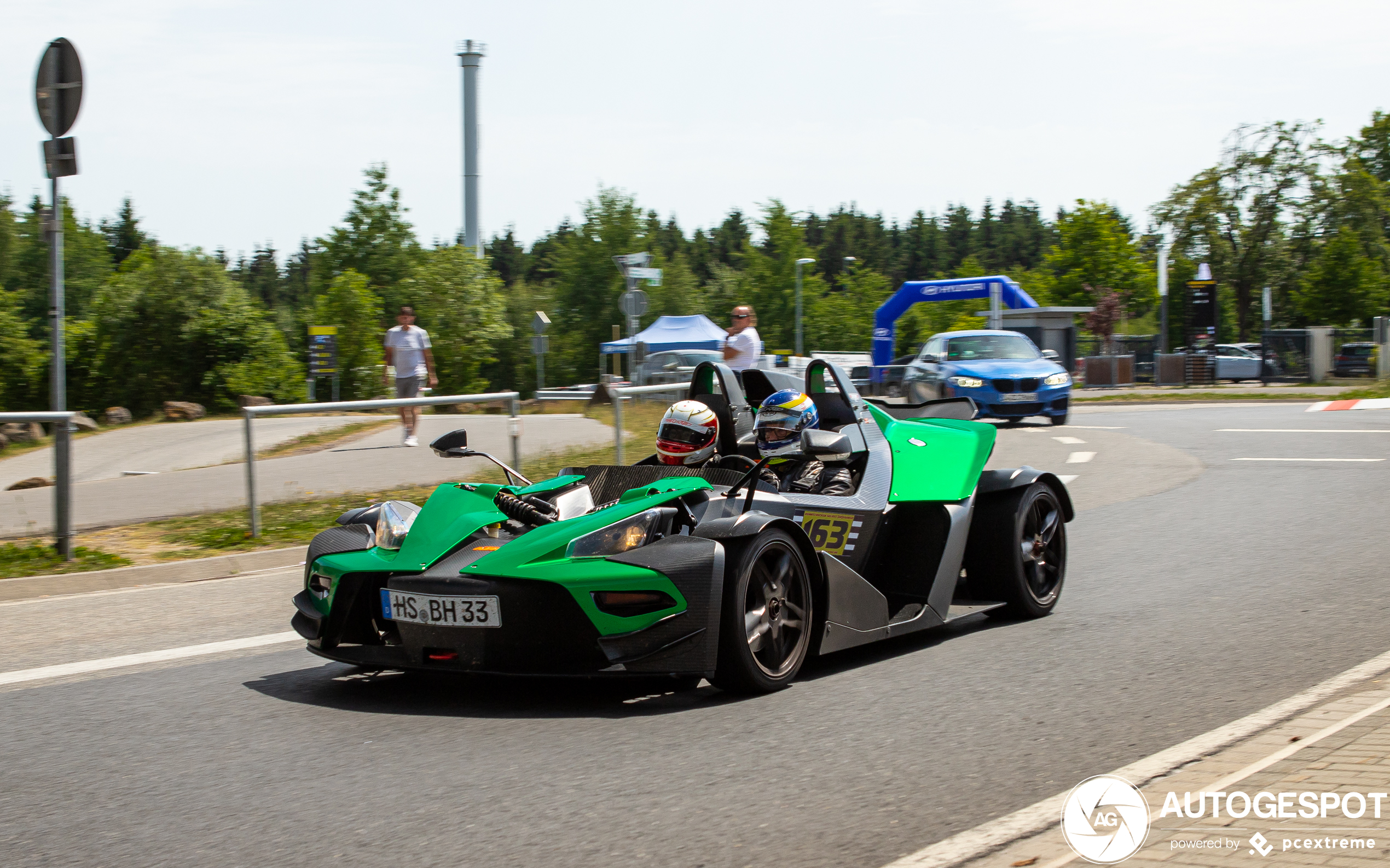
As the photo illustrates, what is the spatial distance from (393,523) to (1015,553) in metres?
3.22

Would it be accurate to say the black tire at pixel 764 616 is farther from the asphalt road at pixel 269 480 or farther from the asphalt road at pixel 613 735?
the asphalt road at pixel 269 480

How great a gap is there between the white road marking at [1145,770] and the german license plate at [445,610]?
6.58ft

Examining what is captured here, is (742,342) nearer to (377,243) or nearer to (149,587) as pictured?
(149,587)

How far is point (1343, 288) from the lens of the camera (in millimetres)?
54219

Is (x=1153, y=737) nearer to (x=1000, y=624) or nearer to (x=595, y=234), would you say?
(x=1000, y=624)

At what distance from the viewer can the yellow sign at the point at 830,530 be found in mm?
5992

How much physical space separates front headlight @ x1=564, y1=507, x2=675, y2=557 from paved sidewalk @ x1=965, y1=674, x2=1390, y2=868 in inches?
81.6

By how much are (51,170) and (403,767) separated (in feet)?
21.9

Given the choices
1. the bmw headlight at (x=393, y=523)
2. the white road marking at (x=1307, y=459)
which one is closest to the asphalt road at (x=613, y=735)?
the bmw headlight at (x=393, y=523)

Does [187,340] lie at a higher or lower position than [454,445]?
higher

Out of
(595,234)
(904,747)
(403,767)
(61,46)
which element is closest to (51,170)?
(61,46)

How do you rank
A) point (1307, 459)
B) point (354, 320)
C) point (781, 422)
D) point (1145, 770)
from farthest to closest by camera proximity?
point (354, 320) < point (1307, 459) < point (781, 422) < point (1145, 770)

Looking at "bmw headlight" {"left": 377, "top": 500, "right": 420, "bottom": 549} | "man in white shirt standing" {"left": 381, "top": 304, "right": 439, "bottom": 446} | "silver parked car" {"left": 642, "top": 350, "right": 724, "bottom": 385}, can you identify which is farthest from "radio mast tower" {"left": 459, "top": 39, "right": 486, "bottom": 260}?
"bmw headlight" {"left": 377, "top": 500, "right": 420, "bottom": 549}

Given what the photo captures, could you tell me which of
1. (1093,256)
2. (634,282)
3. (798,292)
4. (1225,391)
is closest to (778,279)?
(798,292)
